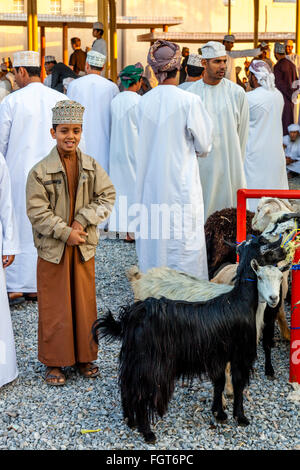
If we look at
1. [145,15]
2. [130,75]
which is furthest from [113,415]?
[145,15]

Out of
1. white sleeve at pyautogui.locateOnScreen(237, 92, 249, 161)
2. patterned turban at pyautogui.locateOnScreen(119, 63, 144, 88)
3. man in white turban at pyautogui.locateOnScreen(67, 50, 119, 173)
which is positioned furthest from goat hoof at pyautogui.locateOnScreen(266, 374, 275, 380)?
man in white turban at pyautogui.locateOnScreen(67, 50, 119, 173)

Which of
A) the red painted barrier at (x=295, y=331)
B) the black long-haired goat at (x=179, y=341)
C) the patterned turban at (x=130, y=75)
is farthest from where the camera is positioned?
the patterned turban at (x=130, y=75)

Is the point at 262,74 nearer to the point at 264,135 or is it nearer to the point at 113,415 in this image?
the point at 264,135

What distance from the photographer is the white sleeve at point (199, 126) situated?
4.98 meters

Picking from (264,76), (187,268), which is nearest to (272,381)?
(187,268)

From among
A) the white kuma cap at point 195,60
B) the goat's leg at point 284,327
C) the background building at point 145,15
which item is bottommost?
the goat's leg at point 284,327

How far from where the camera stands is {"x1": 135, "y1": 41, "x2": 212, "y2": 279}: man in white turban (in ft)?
16.5

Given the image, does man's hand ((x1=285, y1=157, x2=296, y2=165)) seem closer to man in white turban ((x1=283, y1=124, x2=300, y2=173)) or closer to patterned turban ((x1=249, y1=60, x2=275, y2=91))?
man in white turban ((x1=283, y1=124, x2=300, y2=173))

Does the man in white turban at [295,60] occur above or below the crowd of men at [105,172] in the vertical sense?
above

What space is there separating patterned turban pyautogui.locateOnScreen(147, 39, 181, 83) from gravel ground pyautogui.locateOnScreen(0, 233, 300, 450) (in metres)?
2.00

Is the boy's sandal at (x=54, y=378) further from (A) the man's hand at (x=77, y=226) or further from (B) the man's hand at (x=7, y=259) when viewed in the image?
(A) the man's hand at (x=77, y=226)

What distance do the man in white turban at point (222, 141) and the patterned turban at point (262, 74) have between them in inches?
70.0

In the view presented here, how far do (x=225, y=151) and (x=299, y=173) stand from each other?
18.1 ft

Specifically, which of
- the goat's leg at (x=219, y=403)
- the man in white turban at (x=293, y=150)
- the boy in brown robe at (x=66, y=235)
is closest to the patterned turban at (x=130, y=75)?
the boy in brown robe at (x=66, y=235)
